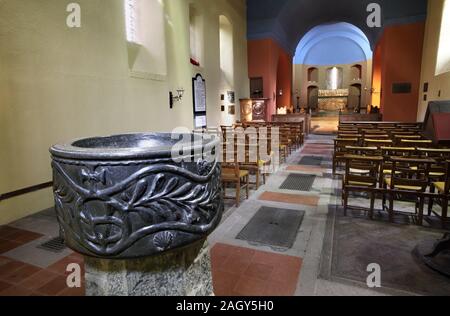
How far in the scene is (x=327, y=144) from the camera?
9250mm

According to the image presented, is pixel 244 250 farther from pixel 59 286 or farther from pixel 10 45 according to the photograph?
pixel 10 45

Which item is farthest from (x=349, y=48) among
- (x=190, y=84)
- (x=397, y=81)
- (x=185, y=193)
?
(x=185, y=193)

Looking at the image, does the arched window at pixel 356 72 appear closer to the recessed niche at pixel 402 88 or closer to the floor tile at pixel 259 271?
the recessed niche at pixel 402 88

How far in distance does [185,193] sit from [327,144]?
856 cm

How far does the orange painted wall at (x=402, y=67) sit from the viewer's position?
10.0 m

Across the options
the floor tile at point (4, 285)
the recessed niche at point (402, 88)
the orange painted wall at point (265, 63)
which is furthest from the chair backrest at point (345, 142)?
the orange painted wall at point (265, 63)

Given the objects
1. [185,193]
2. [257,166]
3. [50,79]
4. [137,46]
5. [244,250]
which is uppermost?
[137,46]

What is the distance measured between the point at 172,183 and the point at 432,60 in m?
10.4

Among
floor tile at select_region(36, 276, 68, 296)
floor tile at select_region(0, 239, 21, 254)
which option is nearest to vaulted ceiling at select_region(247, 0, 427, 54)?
floor tile at select_region(0, 239, 21, 254)

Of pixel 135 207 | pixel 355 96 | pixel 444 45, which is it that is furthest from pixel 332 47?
pixel 135 207

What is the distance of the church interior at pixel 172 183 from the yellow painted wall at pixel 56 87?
2cm

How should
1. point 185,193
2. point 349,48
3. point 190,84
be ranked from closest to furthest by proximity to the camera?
1. point 185,193
2. point 190,84
3. point 349,48

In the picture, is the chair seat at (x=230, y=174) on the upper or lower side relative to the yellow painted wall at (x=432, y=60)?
lower

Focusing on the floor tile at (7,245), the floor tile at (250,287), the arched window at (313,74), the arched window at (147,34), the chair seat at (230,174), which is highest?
the arched window at (313,74)
